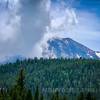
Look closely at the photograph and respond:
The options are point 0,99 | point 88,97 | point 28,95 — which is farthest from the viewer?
point 28,95

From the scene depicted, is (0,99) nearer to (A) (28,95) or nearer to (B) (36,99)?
(A) (28,95)

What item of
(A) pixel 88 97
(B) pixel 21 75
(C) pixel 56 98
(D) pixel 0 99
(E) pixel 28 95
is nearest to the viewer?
(A) pixel 88 97

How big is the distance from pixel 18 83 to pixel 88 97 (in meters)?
12.2

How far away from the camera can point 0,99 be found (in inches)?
3140

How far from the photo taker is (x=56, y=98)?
12231cm

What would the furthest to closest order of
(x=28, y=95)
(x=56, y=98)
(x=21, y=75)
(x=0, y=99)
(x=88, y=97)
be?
(x=56, y=98) < (x=28, y=95) < (x=0, y=99) < (x=21, y=75) < (x=88, y=97)

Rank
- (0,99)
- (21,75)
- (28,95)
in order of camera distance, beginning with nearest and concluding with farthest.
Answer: (21,75)
(0,99)
(28,95)

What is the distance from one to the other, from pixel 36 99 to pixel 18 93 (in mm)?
62615

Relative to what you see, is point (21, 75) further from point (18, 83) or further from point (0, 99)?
point (0, 99)

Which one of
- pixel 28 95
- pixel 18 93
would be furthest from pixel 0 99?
pixel 28 95

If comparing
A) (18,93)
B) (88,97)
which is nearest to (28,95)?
(18,93)

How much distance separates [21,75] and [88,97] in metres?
11.8

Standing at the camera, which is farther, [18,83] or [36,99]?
[36,99]

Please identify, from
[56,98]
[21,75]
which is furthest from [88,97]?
[56,98]
